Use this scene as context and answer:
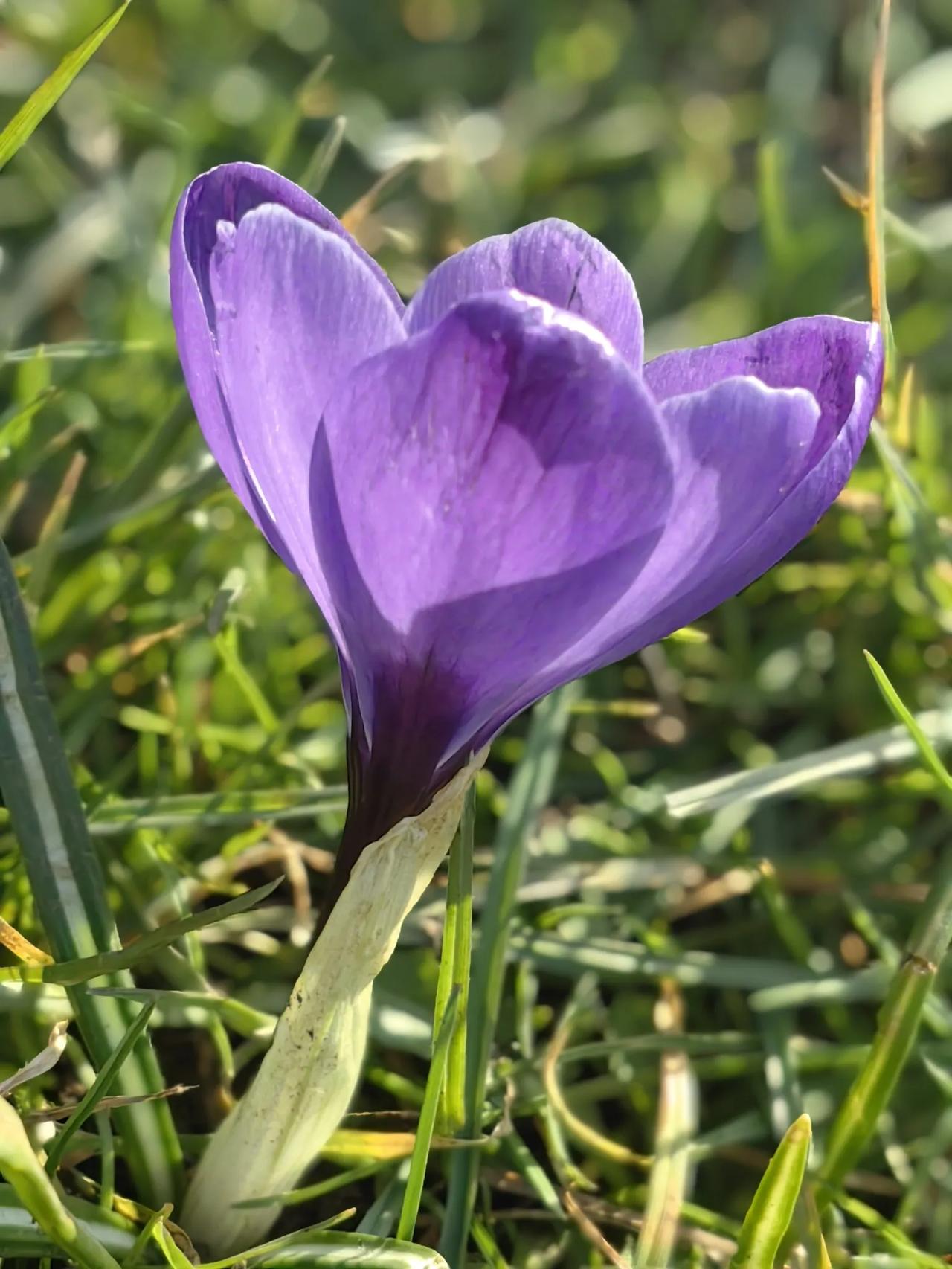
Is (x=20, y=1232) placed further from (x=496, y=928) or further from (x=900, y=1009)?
(x=900, y=1009)

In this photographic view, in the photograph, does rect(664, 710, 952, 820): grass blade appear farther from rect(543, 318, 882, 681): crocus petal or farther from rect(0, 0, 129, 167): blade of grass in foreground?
rect(0, 0, 129, 167): blade of grass in foreground

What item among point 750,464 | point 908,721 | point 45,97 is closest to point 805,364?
point 750,464

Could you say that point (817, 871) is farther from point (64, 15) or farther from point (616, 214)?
point (64, 15)

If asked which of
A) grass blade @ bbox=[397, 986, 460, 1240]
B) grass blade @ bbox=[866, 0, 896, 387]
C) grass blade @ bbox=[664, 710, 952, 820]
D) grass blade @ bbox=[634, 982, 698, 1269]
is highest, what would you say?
grass blade @ bbox=[866, 0, 896, 387]

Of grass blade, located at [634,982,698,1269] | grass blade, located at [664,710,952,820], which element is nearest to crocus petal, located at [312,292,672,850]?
grass blade, located at [664,710,952,820]

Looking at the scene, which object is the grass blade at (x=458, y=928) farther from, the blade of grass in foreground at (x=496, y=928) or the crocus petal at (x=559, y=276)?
the crocus petal at (x=559, y=276)

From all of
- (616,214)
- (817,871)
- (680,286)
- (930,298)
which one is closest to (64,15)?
(616,214)
